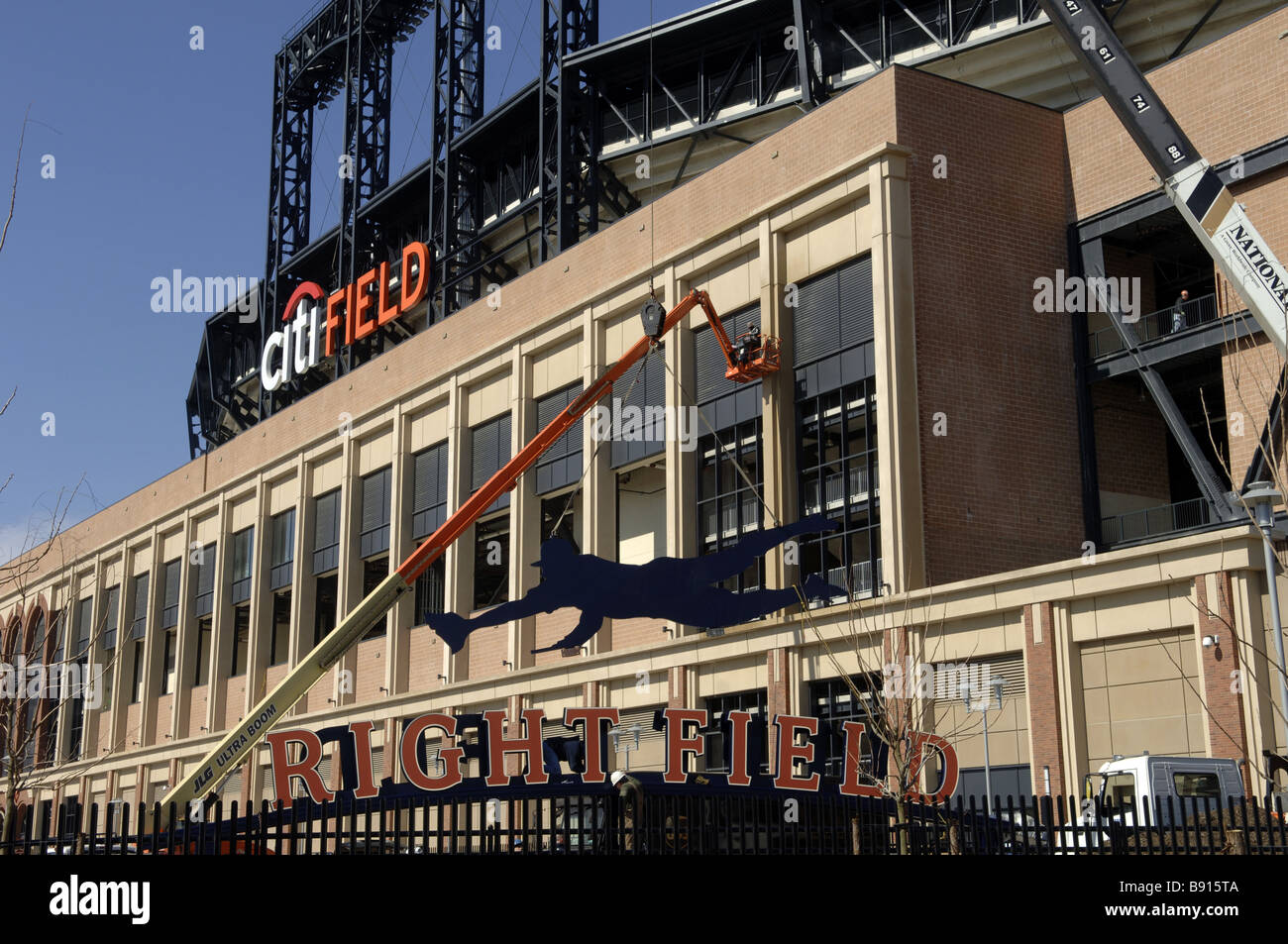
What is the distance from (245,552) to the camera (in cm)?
6216

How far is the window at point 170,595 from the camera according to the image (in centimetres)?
6712

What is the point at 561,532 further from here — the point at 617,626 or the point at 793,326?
the point at 793,326

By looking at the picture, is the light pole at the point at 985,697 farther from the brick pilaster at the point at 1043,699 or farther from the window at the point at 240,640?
the window at the point at 240,640

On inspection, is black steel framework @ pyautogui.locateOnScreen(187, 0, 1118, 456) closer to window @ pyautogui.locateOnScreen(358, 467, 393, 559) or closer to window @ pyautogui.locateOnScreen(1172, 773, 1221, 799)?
window @ pyautogui.locateOnScreen(358, 467, 393, 559)

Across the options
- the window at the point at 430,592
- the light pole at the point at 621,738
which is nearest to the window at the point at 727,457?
the light pole at the point at 621,738

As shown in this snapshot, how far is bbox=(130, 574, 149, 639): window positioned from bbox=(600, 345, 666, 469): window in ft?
119

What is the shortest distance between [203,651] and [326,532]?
13467 mm

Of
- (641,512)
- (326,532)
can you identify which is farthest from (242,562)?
(641,512)

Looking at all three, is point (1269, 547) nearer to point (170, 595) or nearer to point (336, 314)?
point (336, 314)

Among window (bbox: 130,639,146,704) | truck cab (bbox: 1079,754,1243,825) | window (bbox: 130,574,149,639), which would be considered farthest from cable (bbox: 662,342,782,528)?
window (bbox: 130,639,146,704)

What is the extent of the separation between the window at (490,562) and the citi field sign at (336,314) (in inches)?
474

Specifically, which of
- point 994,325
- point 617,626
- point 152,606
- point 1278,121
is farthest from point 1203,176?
point 152,606

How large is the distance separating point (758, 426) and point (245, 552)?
32.3 meters

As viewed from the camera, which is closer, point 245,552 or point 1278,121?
point 1278,121
